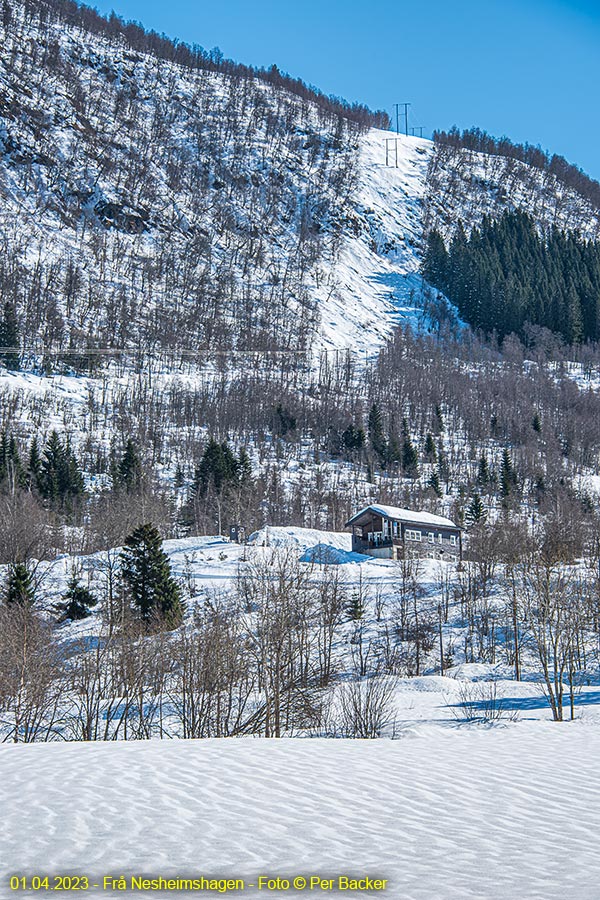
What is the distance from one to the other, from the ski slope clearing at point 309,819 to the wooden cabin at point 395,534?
56.5 meters

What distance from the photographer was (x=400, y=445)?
11719 centimetres

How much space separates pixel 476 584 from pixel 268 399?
267 feet

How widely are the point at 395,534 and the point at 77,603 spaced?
31260 mm

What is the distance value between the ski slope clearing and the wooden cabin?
5655 centimetres

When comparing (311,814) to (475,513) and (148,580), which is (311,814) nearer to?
(148,580)

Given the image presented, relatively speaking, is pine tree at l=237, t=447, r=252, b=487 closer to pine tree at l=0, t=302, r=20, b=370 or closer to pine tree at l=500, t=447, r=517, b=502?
pine tree at l=500, t=447, r=517, b=502

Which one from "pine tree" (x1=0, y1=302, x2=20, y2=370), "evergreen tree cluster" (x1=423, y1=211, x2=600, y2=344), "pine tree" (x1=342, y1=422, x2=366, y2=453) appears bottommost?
"pine tree" (x1=342, y1=422, x2=366, y2=453)

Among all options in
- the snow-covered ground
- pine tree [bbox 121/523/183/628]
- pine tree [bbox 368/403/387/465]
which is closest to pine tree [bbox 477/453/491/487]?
pine tree [bbox 368/403/387/465]

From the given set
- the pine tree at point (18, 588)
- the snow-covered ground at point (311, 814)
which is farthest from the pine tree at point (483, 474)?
the snow-covered ground at point (311, 814)

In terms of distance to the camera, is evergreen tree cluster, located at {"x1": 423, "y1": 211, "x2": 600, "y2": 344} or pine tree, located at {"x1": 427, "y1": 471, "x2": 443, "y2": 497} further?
evergreen tree cluster, located at {"x1": 423, "y1": 211, "x2": 600, "y2": 344}

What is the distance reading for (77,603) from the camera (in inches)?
1895

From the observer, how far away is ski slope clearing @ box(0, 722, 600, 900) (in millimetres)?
6070

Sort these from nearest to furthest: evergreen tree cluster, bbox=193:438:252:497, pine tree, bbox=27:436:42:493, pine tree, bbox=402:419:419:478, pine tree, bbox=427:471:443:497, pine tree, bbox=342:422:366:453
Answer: pine tree, bbox=27:436:42:493
evergreen tree cluster, bbox=193:438:252:497
pine tree, bbox=427:471:443:497
pine tree, bbox=402:419:419:478
pine tree, bbox=342:422:366:453

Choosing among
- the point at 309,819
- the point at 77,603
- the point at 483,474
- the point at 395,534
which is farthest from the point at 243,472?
the point at 309,819
